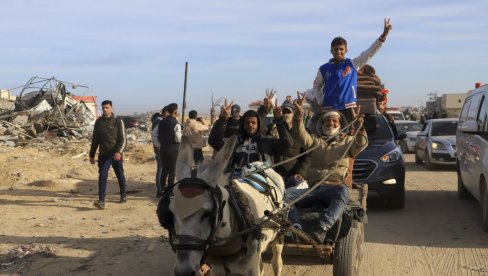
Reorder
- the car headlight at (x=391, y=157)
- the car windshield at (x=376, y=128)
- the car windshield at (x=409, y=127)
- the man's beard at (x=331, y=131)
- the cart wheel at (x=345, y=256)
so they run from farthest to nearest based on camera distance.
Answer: the car windshield at (x=409, y=127) → the car windshield at (x=376, y=128) → the car headlight at (x=391, y=157) → the man's beard at (x=331, y=131) → the cart wheel at (x=345, y=256)

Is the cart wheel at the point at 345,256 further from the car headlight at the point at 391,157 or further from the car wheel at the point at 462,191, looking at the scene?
the car wheel at the point at 462,191

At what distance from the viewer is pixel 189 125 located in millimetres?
10883

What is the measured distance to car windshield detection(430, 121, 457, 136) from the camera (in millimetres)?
15680

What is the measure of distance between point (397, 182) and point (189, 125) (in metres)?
4.58

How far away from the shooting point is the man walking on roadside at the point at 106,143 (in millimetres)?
9727

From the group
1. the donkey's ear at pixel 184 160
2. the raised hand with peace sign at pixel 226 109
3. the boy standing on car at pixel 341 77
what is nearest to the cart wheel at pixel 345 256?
the donkey's ear at pixel 184 160

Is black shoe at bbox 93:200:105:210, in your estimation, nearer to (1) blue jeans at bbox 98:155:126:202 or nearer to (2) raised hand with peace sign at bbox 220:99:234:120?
(1) blue jeans at bbox 98:155:126:202

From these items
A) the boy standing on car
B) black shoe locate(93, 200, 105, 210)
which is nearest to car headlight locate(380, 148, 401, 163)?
the boy standing on car

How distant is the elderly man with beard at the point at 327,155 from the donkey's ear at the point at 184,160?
1628mm

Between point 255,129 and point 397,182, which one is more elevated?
point 255,129

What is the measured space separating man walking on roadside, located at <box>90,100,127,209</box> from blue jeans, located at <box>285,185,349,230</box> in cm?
558

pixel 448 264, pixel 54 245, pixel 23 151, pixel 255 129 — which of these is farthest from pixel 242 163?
pixel 23 151

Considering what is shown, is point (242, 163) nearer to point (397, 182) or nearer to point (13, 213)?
point (397, 182)

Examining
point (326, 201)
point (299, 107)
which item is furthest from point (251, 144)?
point (326, 201)
